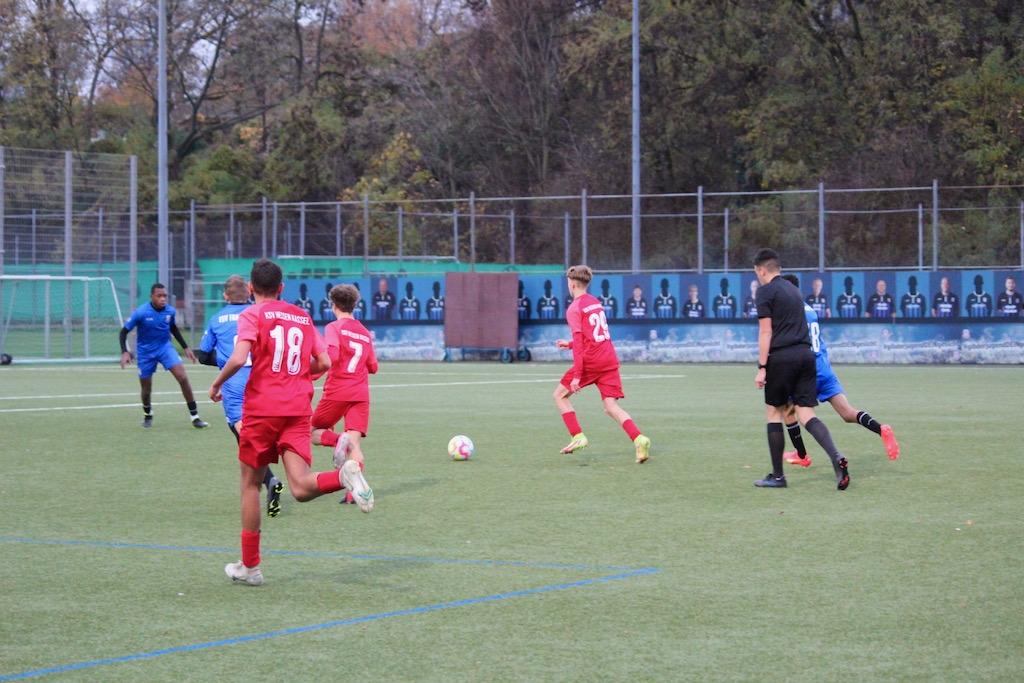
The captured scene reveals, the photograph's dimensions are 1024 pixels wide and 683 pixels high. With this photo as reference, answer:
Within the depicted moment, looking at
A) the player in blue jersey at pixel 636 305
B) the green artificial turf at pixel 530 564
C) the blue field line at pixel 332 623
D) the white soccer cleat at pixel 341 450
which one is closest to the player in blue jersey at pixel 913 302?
the player in blue jersey at pixel 636 305

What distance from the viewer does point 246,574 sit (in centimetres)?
703

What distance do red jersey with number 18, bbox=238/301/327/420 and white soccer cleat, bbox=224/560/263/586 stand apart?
0.88 m

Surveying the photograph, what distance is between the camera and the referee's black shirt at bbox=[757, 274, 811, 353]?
33.7 feet

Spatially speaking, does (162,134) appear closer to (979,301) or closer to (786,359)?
(979,301)

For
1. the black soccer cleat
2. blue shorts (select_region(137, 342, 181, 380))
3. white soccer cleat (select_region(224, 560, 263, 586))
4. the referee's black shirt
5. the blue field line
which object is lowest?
the blue field line

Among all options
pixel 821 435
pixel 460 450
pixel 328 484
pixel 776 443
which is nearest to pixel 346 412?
pixel 460 450

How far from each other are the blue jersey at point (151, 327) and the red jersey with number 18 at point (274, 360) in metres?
9.69

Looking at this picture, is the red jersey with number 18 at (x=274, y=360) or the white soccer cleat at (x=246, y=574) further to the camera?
the red jersey with number 18 at (x=274, y=360)

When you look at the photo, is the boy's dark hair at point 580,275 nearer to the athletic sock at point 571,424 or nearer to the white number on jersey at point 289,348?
the athletic sock at point 571,424

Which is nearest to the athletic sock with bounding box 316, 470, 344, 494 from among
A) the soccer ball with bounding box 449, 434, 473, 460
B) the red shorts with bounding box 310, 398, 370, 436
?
the red shorts with bounding box 310, 398, 370, 436

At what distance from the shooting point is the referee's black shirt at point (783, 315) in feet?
33.7

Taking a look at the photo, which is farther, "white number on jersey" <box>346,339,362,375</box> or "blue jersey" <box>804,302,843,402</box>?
"blue jersey" <box>804,302,843,402</box>

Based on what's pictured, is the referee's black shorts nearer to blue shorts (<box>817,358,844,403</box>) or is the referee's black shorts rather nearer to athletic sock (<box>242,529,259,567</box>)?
blue shorts (<box>817,358,844,403</box>)

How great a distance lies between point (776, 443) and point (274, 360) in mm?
4839
